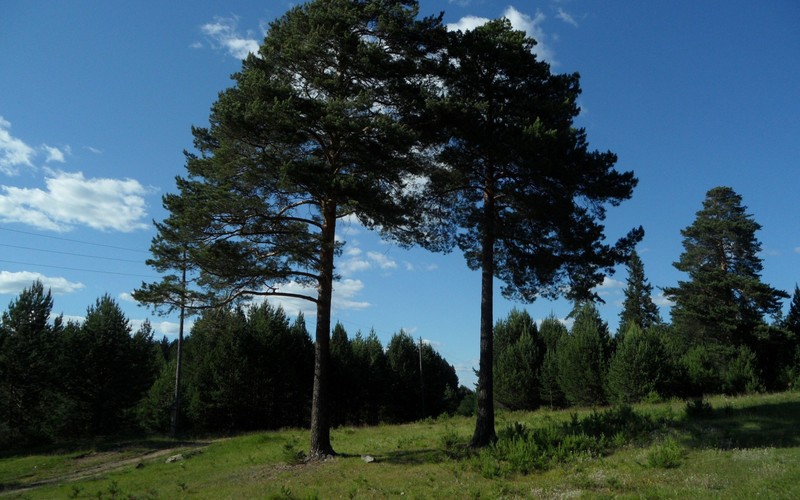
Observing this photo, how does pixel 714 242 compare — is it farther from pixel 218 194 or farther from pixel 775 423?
pixel 218 194

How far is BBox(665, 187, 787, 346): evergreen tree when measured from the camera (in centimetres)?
3191

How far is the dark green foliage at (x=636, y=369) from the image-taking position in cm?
2939

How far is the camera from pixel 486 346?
47.4 feet

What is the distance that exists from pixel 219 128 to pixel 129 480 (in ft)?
39.6

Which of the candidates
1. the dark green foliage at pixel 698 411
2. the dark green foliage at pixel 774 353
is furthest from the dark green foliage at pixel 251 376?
the dark green foliage at pixel 774 353

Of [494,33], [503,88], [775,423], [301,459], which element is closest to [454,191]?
[503,88]

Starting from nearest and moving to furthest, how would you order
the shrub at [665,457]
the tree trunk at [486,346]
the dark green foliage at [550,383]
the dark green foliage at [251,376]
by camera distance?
the shrub at [665,457] < the tree trunk at [486,346] < the dark green foliage at [251,376] < the dark green foliage at [550,383]

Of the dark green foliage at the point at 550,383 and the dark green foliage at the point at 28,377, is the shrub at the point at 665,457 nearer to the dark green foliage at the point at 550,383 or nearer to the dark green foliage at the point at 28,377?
the dark green foliage at the point at 550,383

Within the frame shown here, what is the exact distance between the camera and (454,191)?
16.2 m

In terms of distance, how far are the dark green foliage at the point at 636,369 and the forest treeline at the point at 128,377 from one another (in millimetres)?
13233

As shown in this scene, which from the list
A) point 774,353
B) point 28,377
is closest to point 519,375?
point 774,353

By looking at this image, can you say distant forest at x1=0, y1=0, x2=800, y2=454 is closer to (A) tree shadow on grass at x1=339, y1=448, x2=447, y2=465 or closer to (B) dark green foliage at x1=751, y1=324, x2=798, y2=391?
(A) tree shadow on grass at x1=339, y1=448, x2=447, y2=465

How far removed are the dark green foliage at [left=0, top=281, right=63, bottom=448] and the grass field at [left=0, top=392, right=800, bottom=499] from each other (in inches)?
555

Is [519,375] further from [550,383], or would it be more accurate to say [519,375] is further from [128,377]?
[128,377]
